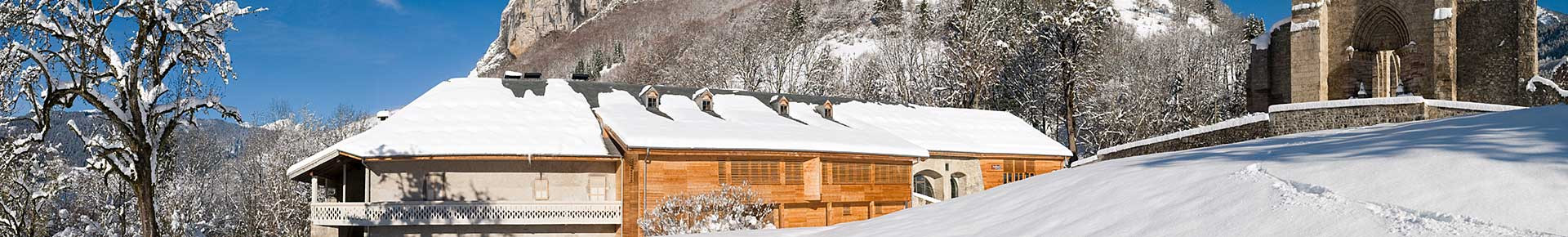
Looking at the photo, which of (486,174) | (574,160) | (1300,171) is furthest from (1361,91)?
(1300,171)

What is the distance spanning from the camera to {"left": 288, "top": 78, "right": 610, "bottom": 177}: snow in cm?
2711

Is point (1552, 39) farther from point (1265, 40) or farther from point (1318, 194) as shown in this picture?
point (1318, 194)

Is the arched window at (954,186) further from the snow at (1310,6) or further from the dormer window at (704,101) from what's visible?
the snow at (1310,6)

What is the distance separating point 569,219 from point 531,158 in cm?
180

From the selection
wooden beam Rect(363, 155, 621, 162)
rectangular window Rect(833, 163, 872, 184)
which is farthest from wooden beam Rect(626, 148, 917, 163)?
wooden beam Rect(363, 155, 621, 162)

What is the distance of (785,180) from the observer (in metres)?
28.9

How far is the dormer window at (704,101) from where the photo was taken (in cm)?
3503

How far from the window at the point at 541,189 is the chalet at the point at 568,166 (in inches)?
2.1

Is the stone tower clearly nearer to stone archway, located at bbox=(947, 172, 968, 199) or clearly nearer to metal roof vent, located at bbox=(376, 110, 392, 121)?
stone archway, located at bbox=(947, 172, 968, 199)

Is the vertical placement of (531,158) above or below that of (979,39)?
below

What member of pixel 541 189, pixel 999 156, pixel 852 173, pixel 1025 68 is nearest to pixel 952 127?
pixel 999 156

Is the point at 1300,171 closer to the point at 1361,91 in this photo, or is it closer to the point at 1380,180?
the point at 1380,180

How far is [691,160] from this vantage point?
27.8 meters

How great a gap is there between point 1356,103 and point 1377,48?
13.4m
